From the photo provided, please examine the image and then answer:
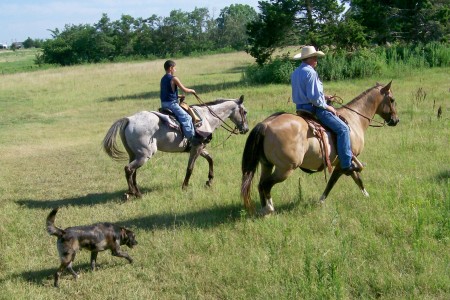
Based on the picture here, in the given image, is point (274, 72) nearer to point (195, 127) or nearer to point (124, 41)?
point (195, 127)

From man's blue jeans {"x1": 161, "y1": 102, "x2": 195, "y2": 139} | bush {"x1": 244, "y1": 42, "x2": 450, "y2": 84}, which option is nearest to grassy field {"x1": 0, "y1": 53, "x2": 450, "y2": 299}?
man's blue jeans {"x1": 161, "y1": 102, "x2": 195, "y2": 139}

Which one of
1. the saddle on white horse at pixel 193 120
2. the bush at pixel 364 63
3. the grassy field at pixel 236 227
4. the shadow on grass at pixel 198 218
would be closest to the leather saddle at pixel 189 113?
the saddle on white horse at pixel 193 120

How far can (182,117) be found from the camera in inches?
370

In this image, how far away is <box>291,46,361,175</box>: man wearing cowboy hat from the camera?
23.2 feet

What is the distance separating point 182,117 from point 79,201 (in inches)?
98.4

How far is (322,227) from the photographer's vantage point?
6.69 metres

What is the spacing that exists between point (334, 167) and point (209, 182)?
104 inches

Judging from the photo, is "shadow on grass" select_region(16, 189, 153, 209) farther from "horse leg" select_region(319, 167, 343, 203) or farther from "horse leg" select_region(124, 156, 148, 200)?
"horse leg" select_region(319, 167, 343, 203)

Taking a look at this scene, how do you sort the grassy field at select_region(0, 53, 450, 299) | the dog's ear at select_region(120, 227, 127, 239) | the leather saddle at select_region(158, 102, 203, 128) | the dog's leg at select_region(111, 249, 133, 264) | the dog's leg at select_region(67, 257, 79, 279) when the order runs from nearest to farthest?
the grassy field at select_region(0, 53, 450, 299)
the dog's leg at select_region(67, 257, 79, 279)
the dog's leg at select_region(111, 249, 133, 264)
the dog's ear at select_region(120, 227, 127, 239)
the leather saddle at select_region(158, 102, 203, 128)

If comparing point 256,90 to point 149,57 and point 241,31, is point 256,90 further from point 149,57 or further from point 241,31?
point 241,31

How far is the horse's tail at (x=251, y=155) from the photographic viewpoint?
274 inches

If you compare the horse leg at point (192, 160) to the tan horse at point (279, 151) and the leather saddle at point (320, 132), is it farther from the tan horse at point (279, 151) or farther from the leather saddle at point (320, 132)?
the leather saddle at point (320, 132)

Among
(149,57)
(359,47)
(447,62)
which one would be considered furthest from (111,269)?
(149,57)

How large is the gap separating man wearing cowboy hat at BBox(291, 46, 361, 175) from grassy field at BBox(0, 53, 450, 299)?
855mm
